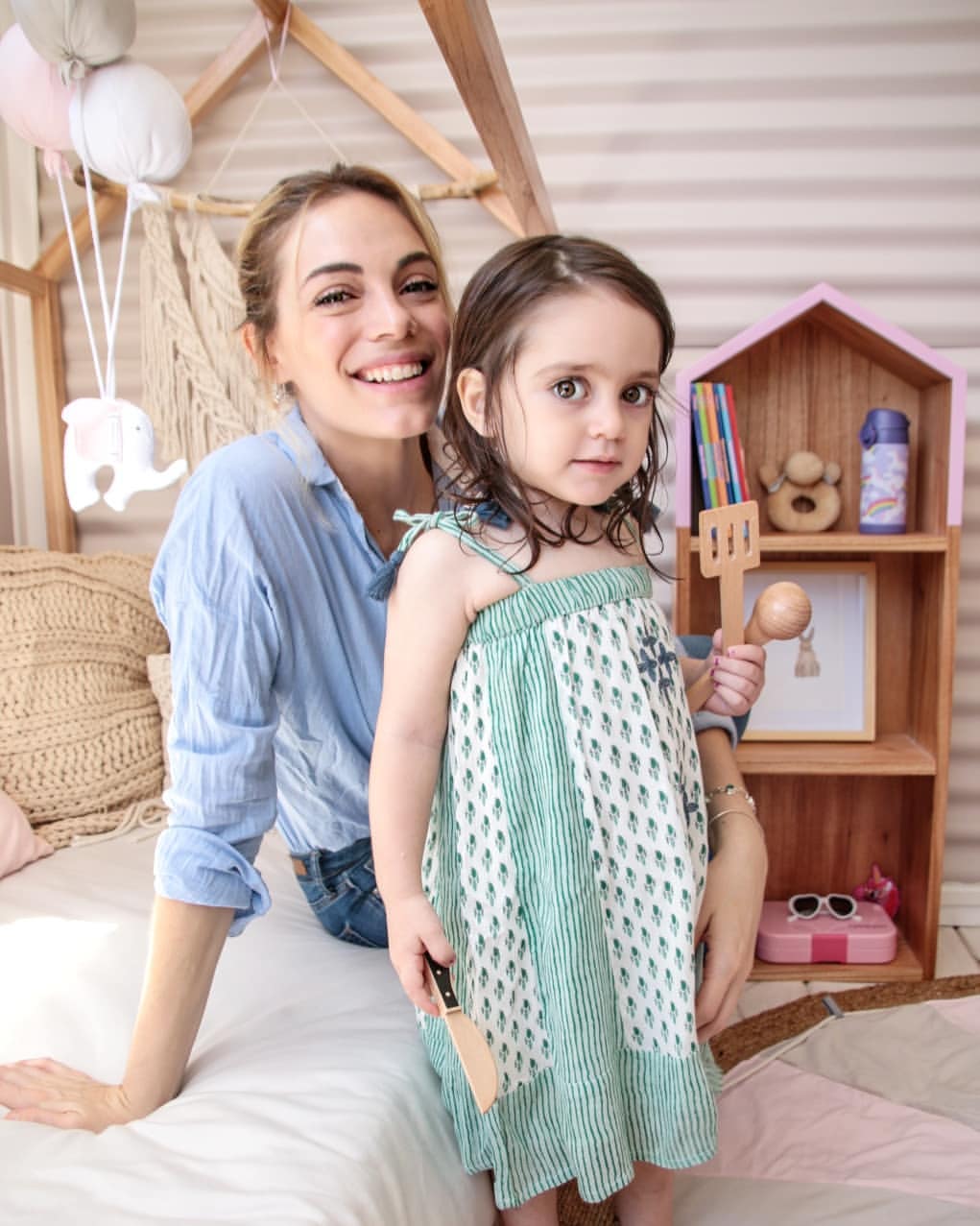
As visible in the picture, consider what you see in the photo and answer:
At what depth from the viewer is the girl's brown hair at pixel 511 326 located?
2.98 ft

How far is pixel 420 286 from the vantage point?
45.6 inches

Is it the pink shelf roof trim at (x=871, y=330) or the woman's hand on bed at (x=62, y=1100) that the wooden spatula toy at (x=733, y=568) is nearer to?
the woman's hand on bed at (x=62, y=1100)

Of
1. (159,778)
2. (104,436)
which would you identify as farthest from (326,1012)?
(104,436)

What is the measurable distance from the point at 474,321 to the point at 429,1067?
760 mm

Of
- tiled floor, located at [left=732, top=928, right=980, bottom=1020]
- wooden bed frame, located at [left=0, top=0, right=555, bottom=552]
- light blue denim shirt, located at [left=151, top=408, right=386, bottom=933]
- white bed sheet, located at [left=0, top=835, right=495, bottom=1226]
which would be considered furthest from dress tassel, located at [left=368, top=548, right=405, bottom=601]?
tiled floor, located at [left=732, top=928, right=980, bottom=1020]

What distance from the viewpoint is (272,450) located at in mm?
1142

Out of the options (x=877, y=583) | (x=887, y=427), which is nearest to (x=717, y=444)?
(x=887, y=427)

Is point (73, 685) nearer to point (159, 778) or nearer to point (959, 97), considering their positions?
point (159, 778)

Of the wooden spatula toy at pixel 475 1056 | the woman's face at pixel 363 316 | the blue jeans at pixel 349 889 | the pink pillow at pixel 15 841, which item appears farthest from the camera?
the pink pillow at pixel 15 841

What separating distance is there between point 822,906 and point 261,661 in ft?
5.38

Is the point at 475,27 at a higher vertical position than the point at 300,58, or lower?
lower

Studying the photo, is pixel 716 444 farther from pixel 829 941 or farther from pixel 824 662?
pixel 829 941

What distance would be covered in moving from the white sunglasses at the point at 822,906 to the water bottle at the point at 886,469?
825 millimetres

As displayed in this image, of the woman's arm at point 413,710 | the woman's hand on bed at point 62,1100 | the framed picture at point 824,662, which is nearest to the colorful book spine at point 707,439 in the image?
the framed picture at point 824,662
